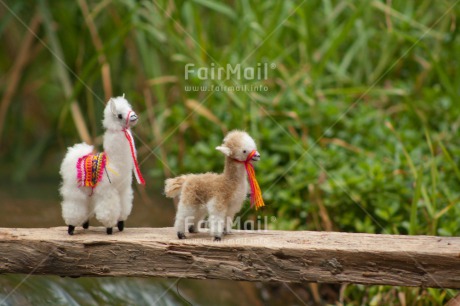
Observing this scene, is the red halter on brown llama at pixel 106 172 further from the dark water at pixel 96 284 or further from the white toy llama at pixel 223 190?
the dark water at pixel 96 284

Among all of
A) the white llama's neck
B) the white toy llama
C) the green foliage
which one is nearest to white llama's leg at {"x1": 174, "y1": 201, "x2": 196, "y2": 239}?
the white toy llama

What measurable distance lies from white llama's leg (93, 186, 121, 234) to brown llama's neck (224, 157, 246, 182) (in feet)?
1.13

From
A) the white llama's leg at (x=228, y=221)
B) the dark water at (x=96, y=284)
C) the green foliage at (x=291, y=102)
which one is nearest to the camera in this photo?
the white llama's leg at (x=228, y=221)

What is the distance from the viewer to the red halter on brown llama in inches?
78.3

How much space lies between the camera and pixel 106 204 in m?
2.01

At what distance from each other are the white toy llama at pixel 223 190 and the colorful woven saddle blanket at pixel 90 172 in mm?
252

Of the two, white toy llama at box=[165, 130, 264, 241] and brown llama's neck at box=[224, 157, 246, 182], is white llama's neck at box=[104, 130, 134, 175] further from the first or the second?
brown llama's neck at box=[224, 157, 246, 182]

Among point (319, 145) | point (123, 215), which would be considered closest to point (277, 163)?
point (319, 145)

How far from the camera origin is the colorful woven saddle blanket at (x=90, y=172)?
1.99m

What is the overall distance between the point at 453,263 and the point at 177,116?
214cm

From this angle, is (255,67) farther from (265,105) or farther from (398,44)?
(398,44)

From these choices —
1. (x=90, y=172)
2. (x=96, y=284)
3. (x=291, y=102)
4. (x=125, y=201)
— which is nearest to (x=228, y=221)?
(x=125, y=201)

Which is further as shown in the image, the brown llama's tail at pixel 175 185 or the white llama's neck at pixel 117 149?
the brown llama's tail at pixel 175 185

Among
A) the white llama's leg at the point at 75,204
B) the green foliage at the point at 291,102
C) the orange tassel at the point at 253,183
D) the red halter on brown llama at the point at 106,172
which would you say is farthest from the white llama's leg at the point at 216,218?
the green foliage at the point at 291,102
